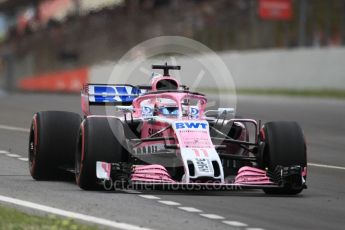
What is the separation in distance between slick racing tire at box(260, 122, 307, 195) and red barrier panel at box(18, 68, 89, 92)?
37810 mm

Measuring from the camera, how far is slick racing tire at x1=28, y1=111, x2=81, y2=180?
43.0 feet

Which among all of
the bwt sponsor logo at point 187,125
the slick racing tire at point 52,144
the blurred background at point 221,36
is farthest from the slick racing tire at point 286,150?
the blurred background at point 221,36

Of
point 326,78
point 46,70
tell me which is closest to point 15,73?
point 46,70

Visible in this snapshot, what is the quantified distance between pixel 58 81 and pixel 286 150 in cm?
4531

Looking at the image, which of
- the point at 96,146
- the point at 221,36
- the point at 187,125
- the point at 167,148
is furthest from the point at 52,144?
the point at 221,36

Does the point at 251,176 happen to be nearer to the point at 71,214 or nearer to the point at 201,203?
the point at 201,203

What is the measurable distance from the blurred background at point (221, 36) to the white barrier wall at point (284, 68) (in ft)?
0.11

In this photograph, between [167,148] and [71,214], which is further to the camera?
[167,148]

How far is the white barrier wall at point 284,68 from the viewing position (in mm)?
34969

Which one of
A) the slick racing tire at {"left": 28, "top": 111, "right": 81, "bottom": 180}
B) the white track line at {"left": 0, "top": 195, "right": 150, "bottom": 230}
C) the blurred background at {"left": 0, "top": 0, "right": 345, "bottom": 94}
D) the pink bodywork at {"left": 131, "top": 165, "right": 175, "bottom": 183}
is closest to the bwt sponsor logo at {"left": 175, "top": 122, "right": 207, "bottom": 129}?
the pink bodywork at {"left": 131, "top": 165, "right": 175, "bottom": 183}

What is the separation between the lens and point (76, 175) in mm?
12461

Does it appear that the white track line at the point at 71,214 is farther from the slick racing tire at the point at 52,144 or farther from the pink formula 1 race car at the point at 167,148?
the slick racing tire at the point at 52,144

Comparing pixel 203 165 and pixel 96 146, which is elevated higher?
pixel 96 146

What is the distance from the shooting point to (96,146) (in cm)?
1175
